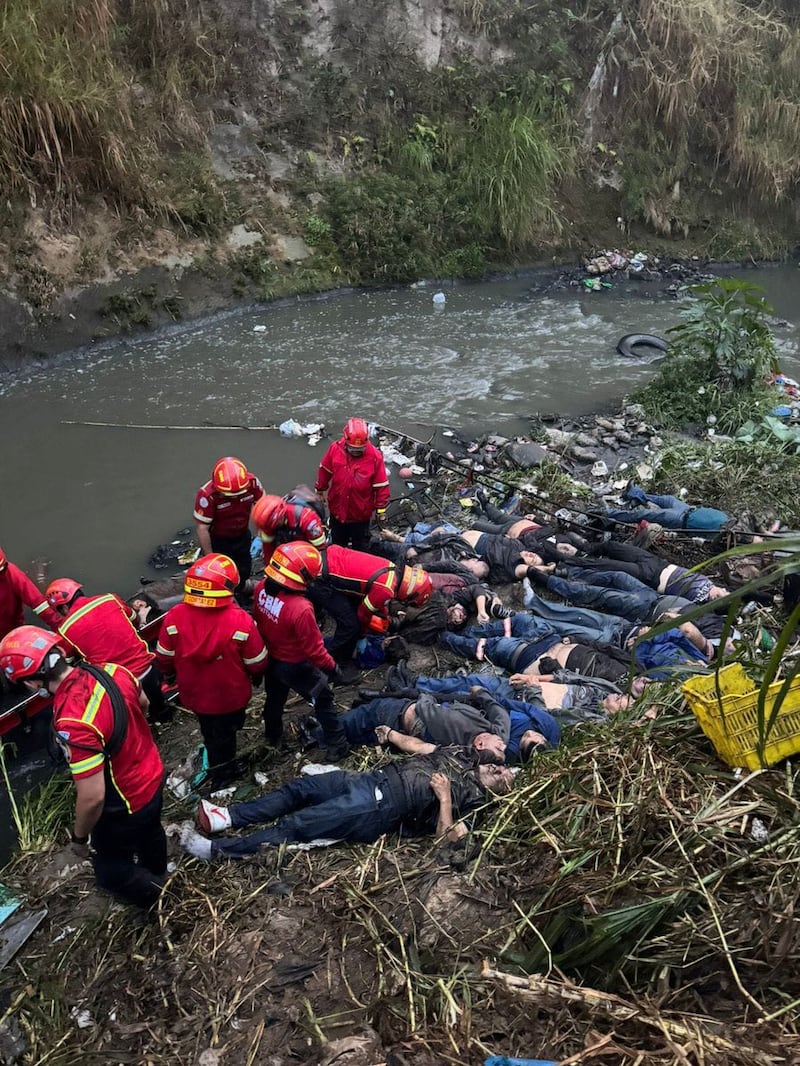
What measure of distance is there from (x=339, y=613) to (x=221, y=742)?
1.24 meters

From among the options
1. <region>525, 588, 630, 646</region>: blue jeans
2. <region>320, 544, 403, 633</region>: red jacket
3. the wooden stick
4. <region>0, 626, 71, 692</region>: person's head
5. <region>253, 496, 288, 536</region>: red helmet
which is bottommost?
<region>525, 588, 630, 646</region>: blue jeans

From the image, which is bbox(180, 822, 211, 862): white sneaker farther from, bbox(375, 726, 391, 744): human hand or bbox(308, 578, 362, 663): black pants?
bbox(308, 578, 362, 663): black pants

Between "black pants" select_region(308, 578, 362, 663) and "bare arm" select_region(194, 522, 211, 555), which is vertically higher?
"bare arm" select_region(194, 522, 211, 555)

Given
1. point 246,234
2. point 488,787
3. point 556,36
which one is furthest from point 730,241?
point 488,787

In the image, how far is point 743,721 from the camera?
2561 mm

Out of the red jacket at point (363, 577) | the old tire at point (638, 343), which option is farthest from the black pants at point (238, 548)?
the old tire at point (638, 343)

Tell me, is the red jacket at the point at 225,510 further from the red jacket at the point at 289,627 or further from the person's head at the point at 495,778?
the person's head at the point at 495,778

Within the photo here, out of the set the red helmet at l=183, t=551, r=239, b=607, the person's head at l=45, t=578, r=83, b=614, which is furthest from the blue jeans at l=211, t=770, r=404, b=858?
the person's head at l=45, t=578, r=83, b=614

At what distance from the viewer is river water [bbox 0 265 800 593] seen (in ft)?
23.9

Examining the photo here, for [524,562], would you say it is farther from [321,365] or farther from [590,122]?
[590,122]

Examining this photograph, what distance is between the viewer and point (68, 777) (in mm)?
4406

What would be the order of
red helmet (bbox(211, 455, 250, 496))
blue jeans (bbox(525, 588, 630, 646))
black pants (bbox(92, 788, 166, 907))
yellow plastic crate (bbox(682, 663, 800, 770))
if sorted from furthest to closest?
blue jeans (bbox(525, 588, 630, 646))
red helmet (bbox(211, 455, 250, 496))
black pants (bbox(92, 788, 166, 907))
yellow plastic crate (bbox(682, 663, 800, 770))

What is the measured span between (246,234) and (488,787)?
11.0m

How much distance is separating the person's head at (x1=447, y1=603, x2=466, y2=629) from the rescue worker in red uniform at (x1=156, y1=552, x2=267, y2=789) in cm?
194
